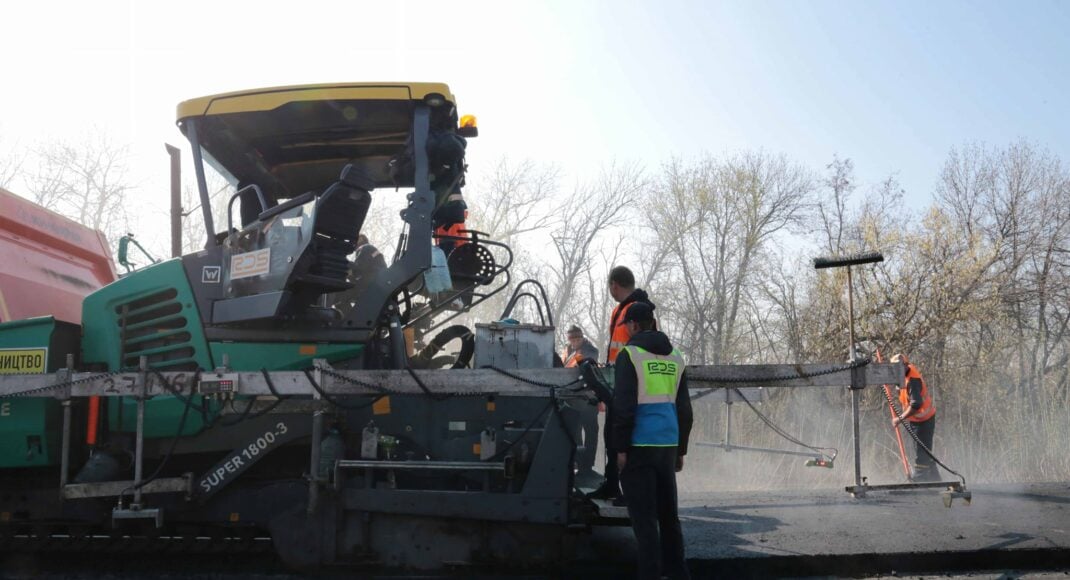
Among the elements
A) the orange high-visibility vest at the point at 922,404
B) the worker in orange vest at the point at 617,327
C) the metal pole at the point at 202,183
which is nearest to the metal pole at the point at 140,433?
the metal pole at the point at 202,183

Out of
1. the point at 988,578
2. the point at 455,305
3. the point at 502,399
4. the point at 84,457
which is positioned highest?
the point at 455,305

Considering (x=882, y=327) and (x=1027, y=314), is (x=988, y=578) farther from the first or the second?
(x=1027, y=314)

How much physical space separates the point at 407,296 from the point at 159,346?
150 centimetres

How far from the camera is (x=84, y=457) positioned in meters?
5.03

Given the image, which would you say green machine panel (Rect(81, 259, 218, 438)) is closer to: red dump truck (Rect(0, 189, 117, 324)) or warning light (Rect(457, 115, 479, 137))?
red dump truck (Rect(0, 189, 117, 324))

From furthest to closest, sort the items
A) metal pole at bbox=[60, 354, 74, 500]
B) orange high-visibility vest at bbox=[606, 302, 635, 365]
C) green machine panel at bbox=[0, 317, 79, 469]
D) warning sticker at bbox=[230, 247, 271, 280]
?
1. orange high-visibility vest at bbox=[606, 302, 635, 365]
2. green machine panel at bbox=[0, 317, 79, 469]
3. warning sticker at bbox=[230, 247, 271, 280]
4. metal pole at bbox=[60, 354, 74, 500]

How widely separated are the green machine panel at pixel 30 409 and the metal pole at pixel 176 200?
1.12m

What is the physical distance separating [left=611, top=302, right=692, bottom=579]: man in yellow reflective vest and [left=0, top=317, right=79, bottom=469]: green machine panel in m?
3.26

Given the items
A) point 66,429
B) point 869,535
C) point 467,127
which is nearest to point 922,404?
point 869,535

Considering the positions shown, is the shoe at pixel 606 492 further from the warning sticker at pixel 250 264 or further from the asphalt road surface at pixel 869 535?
the warning sticker at pixel 250 264

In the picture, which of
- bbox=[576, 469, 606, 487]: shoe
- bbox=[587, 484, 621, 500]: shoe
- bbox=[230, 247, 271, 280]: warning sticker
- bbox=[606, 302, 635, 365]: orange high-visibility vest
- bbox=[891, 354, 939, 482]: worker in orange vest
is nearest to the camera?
bbox=[230, 247, 271, 280]: warning sticker

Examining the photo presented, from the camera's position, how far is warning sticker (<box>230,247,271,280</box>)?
15.7ft

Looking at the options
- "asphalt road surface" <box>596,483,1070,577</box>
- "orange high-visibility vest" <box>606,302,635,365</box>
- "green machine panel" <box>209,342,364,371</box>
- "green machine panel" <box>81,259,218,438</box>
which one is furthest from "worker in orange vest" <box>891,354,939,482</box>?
"green machine panel" <box>81,259,218,438</box>

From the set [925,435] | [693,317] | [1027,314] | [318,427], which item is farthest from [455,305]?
[693,317]
